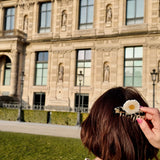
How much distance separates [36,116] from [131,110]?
78.1ft

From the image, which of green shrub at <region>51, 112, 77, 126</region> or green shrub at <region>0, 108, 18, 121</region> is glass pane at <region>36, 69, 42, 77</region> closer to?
green shrub at <region>0, 108, 18, 121</region>

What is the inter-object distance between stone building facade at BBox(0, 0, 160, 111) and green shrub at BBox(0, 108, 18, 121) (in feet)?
24.8

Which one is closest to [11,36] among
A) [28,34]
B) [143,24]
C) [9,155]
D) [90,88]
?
[28,34]

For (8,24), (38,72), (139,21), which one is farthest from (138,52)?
(8,24)

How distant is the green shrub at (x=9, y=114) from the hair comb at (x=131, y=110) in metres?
25.0

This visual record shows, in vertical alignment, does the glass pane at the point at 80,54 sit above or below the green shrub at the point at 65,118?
above

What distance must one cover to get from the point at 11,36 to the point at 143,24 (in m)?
18.2

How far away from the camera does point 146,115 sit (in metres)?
1.47

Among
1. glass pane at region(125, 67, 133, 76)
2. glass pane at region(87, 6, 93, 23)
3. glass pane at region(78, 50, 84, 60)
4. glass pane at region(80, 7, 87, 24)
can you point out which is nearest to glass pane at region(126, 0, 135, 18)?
glass pane at region(87, 6, 93, 23)

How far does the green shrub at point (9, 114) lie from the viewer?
83.1 feet

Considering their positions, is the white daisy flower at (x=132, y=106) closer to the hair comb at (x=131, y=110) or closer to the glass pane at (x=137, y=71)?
the hair comb at (x=131, y=110)

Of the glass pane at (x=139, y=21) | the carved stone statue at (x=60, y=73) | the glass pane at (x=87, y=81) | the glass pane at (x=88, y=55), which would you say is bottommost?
the glass pane at (x=87, y=81)

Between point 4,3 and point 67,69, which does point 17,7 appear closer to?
point 4,3

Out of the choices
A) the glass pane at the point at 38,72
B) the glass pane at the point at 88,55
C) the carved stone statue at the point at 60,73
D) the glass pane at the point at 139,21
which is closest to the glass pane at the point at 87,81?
the glass pane at the point at 88,55
